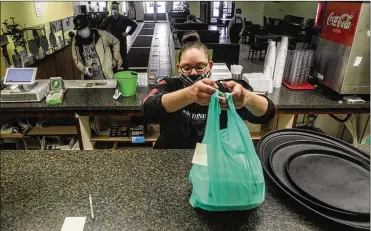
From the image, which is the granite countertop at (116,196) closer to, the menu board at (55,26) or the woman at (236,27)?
the menu board at (55,26)

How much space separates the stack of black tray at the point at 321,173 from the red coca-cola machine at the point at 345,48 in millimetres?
1384

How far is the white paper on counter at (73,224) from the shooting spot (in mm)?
831

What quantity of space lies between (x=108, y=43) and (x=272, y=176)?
3.14 metres

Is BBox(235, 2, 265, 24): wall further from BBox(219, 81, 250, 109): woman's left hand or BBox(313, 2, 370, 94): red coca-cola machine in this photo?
BBox(219, 81, 250, 109): woman's left hand

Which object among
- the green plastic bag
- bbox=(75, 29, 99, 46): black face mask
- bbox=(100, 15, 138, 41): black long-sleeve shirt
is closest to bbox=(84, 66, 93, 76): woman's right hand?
bbox=(75, 29, 99, 46): black face mask

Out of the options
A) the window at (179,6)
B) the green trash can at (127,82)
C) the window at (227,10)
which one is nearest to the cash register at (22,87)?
the green trash can at (127,82)

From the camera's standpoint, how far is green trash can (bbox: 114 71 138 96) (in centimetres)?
245

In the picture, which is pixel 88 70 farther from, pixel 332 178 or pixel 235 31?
pixel 235 31

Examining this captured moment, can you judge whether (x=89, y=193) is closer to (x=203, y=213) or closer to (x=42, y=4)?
(x=203, y=213)

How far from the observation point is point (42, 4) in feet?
→ 14.6

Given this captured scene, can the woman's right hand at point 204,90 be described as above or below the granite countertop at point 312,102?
above

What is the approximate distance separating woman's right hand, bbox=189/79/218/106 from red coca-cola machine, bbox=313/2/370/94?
1825 mm

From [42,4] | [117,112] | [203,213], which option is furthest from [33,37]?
[203,213]

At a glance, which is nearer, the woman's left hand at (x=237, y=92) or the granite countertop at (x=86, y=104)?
the woman's left hand at (x=237, y=92)
